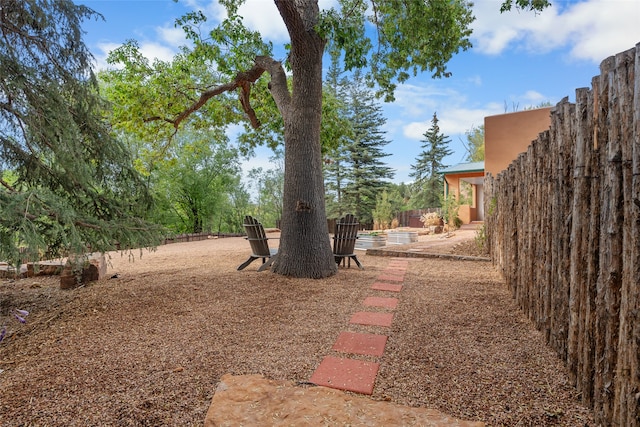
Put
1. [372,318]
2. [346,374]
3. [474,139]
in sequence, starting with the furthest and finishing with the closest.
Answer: [474,139] < [372,318] < [346,374]

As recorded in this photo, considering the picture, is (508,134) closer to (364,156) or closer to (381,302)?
Result: (381,302)

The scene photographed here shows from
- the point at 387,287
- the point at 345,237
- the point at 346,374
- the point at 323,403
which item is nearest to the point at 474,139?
the point at 345,237

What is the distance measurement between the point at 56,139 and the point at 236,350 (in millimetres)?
2435

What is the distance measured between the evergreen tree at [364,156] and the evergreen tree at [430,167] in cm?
435

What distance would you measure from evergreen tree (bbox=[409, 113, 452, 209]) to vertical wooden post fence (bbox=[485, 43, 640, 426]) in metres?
25.2

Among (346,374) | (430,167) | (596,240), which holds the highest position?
(430,167)

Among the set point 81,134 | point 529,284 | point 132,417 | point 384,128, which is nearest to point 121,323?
point 132,417

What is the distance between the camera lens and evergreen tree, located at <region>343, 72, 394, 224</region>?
78.3 ft

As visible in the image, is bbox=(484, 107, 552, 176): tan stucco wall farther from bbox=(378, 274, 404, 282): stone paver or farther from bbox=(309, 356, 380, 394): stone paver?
bbox=(309, 356, 380, 394): stone paver

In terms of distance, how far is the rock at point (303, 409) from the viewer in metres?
1.51

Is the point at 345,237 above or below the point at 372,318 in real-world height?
above

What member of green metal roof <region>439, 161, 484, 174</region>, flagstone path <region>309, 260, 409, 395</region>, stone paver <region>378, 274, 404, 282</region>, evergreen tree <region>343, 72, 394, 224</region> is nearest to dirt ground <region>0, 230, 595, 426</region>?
flagstone path <region>309, 260, 409, 395</region>

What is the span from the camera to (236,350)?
2326 millimetres

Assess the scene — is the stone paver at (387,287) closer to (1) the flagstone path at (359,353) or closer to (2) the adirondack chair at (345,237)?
(1) the flagstone path at (359,353)
